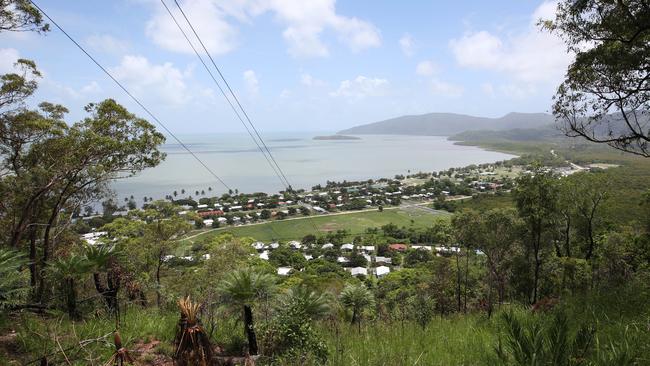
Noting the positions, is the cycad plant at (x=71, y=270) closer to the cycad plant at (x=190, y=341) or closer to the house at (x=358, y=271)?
the cycad plant at (x=190, y=341)

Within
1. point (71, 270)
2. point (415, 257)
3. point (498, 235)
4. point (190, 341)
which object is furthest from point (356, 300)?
point (415, 257)

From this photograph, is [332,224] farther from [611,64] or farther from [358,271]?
[611,64]

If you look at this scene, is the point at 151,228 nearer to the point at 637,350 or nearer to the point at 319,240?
the point at 637,350

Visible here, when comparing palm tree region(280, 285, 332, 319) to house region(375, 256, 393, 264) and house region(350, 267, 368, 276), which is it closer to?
house region(350, 267, 368, 276)

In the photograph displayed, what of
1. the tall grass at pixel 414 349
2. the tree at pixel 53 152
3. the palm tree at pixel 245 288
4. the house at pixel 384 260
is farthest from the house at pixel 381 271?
the tall grass at pixel 414 349

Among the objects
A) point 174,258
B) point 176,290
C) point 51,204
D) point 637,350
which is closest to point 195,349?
point 637,350
